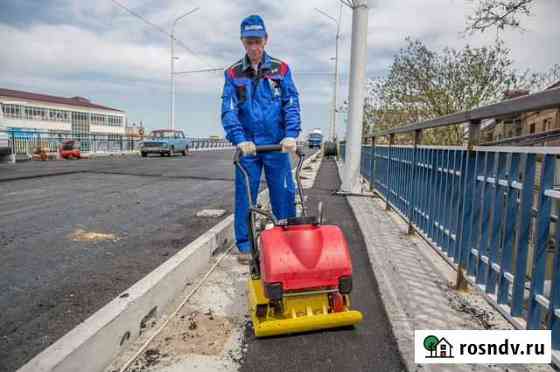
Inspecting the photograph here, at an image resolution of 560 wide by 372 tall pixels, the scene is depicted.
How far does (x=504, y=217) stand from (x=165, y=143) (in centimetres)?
2484

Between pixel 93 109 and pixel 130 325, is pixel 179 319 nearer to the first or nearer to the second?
pixel 130 325

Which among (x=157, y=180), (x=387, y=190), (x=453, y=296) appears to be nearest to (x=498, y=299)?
(x=453, y=296)

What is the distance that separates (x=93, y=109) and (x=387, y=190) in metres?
72.0

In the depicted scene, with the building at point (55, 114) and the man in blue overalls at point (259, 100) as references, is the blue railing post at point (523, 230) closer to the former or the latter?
the man in blue overalls at point (259, 100)

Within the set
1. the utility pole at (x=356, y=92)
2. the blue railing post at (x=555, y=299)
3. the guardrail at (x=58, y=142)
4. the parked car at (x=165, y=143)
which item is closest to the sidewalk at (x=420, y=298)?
the blue railing post at (x=555, y=299)

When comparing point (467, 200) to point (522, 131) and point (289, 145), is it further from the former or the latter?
point (289, 145)

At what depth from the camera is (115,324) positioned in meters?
2.17

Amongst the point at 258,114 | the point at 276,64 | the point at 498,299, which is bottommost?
the point at 498,299

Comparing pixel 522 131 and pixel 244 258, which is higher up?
pixel 522 131

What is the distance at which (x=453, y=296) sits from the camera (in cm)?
305

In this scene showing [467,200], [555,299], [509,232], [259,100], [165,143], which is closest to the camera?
[555,299]

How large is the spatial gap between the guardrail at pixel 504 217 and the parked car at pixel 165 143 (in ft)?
75.9

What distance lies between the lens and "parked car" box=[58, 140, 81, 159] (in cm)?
2109

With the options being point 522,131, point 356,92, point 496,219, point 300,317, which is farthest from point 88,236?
point 356,92
